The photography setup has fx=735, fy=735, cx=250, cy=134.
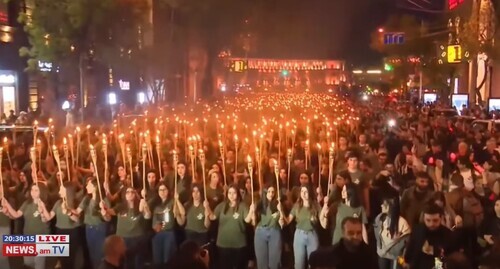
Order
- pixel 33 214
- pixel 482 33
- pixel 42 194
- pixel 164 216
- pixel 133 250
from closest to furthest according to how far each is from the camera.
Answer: pixel 133 250 → pixel 164 216 → pixel 33 214 → pixel 42 194 → pixel 482 33

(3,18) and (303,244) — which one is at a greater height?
(3,18)

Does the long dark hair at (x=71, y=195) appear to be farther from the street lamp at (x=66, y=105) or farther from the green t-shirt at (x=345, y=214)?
the street lamp at (x=66, y=105)

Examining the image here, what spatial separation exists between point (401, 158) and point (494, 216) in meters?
4.82

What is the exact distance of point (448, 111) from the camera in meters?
26.8

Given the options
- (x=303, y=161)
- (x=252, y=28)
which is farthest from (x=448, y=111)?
(x=252, y=28)

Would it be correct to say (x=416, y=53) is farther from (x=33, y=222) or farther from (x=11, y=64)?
(x=33, y=222)

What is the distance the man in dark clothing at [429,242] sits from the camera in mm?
7477

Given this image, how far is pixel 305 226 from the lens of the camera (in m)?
9.35

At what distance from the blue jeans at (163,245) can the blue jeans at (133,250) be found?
0.19 meters

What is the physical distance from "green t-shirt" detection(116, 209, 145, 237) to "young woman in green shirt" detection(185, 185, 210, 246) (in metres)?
0.62

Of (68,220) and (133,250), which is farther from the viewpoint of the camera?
(68,220)

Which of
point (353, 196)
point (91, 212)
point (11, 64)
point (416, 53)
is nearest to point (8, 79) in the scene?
point (11, 64)

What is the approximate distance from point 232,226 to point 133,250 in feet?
4.36

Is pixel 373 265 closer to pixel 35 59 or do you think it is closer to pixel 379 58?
pixel 35 59
